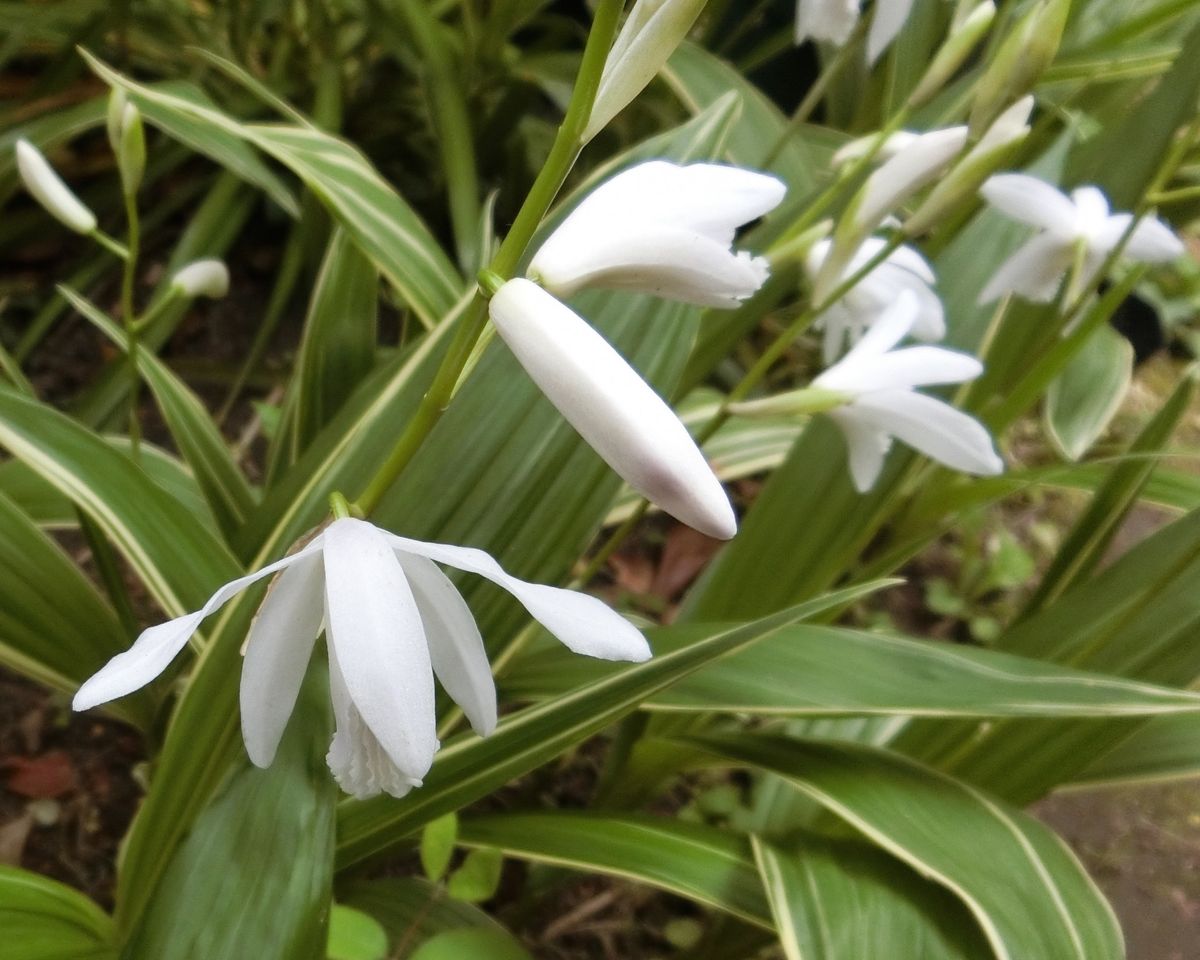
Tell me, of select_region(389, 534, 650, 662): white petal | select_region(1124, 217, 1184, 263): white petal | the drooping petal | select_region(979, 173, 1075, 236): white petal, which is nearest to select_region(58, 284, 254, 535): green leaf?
the drooping petal

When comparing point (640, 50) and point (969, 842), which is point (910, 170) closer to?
point (640, 50)

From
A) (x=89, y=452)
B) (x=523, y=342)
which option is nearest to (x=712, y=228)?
(x=523, y=342)

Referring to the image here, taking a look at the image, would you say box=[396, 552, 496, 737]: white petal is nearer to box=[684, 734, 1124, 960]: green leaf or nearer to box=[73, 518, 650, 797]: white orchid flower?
box=[73, 518, 650, 797]: white orchid flower

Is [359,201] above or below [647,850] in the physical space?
above

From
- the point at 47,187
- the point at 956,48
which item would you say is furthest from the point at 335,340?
the point at 956,48

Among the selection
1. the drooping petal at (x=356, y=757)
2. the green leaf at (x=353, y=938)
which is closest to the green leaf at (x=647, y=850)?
the green leaf at (x=353, y=938)

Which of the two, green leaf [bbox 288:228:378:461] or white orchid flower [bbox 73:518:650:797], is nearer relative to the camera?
white orchid flower [bbox 73:518:650:797]

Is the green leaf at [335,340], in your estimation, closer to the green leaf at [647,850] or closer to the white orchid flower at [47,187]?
the white orchid flower at [47,187]
